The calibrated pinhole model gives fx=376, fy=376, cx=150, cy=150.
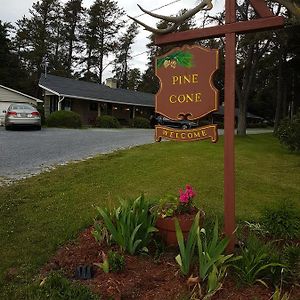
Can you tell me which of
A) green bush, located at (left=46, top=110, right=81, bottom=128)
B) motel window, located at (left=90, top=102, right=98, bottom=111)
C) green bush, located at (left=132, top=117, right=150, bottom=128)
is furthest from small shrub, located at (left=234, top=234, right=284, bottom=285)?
motel window, located at (left=90, top=102, right=98, bottom=111)

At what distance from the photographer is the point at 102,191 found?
6.41m

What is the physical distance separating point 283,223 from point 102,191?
3.14 meters

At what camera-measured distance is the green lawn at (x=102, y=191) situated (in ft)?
13.7

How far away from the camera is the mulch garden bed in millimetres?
3059

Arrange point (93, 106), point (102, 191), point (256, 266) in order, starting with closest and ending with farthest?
1. point (256, 266)
2. point (102, 191)
3. point (93, 106)

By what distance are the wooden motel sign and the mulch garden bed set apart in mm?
1292

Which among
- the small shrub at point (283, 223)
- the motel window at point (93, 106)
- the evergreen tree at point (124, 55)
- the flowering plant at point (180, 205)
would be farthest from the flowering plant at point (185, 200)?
the evergreen tree at point (124, 55)

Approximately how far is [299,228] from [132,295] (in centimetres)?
224

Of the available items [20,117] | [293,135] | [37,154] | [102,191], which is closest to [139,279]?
[102,191]

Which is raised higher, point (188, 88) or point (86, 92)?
point (86, 92)

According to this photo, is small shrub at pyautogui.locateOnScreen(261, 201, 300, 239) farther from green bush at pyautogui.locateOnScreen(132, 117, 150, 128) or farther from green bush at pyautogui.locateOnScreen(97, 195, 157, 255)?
green bush at pyautogui.locateOnScreen(132, 117, 150, 128)

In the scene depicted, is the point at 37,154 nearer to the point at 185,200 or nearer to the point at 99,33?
the point at 185,200

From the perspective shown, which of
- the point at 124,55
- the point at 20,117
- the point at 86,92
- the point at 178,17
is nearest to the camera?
the point at 178,17

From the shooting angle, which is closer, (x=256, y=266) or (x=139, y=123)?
(x=256, y=266)
